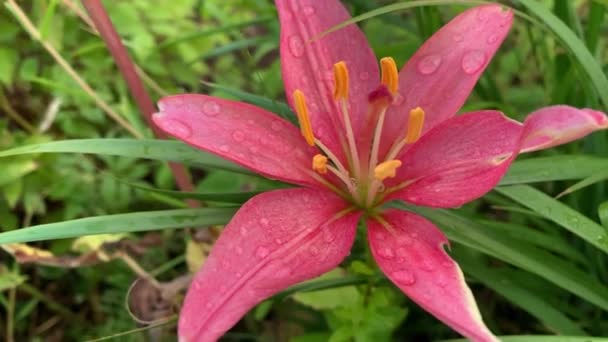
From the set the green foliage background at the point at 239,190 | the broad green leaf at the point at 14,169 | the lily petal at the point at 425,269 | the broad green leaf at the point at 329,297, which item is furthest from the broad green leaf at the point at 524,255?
the broad green leaf at the point at 14,169

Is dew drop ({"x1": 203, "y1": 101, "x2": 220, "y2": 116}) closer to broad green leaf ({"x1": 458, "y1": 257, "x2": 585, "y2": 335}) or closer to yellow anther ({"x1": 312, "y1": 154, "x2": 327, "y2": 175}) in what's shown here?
yellow anther ({"x1": 312, "y1": 154, "x2": 327, "y2": 175})

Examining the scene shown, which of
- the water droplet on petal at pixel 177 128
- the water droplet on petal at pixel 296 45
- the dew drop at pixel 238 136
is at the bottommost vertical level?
the dew drop at pixel 238 136

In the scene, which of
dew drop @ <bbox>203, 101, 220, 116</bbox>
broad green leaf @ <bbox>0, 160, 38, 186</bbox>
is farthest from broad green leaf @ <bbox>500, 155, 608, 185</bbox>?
broad green leaf @ <bbox>0, 160, 38, 186</bbox>

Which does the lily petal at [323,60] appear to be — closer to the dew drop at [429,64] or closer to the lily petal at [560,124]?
the dew drop at [429,64]

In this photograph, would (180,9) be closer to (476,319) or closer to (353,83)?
(353,83)

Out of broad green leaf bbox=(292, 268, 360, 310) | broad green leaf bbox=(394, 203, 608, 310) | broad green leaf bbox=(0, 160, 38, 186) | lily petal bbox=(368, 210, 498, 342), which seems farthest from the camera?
broad green leaf bbox=(0, 160, 38, 186)

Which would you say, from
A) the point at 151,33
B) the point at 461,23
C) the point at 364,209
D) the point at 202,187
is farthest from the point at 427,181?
the point at 151,33
